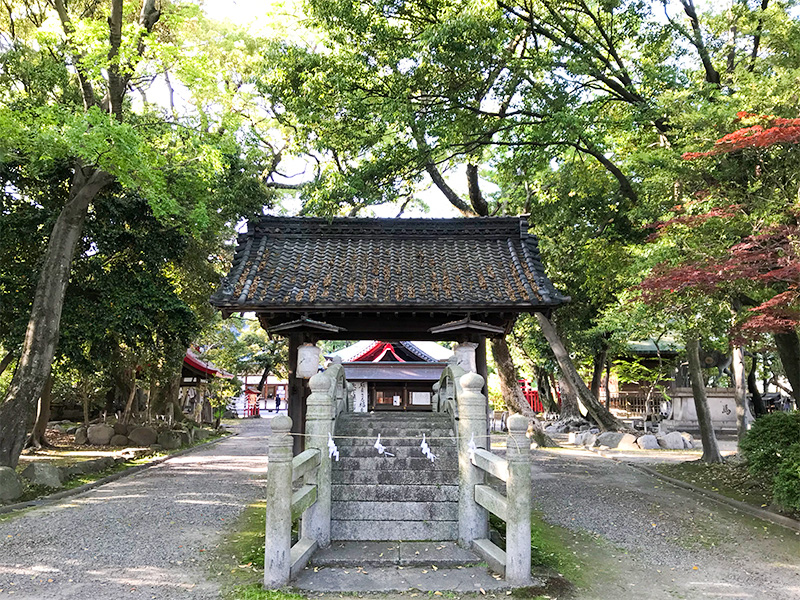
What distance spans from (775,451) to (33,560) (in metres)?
11.1

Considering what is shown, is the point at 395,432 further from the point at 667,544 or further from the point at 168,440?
the point at 168,440

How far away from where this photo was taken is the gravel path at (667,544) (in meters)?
6.01

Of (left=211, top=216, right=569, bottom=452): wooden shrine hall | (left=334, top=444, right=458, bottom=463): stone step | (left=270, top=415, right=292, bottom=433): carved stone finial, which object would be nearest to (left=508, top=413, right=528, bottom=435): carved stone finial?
(left=334, top=444, right=458, bottom=463): stone step

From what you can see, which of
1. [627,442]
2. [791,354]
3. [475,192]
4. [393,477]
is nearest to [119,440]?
[475,192]

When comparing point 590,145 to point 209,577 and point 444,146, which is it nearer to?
point 444,146

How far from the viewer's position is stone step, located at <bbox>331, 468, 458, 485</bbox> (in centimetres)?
745

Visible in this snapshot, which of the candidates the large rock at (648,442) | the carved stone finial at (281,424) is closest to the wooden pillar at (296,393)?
the carved stone finial at (281,424)

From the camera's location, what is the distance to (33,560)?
677 cm

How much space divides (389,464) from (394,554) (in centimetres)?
130

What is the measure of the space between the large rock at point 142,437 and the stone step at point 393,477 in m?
14.6

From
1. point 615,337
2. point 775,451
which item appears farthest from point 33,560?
point 615,337

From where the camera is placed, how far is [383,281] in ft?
34.7

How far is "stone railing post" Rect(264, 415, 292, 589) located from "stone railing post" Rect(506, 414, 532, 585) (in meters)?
2.30

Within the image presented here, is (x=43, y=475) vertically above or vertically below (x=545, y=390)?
below
